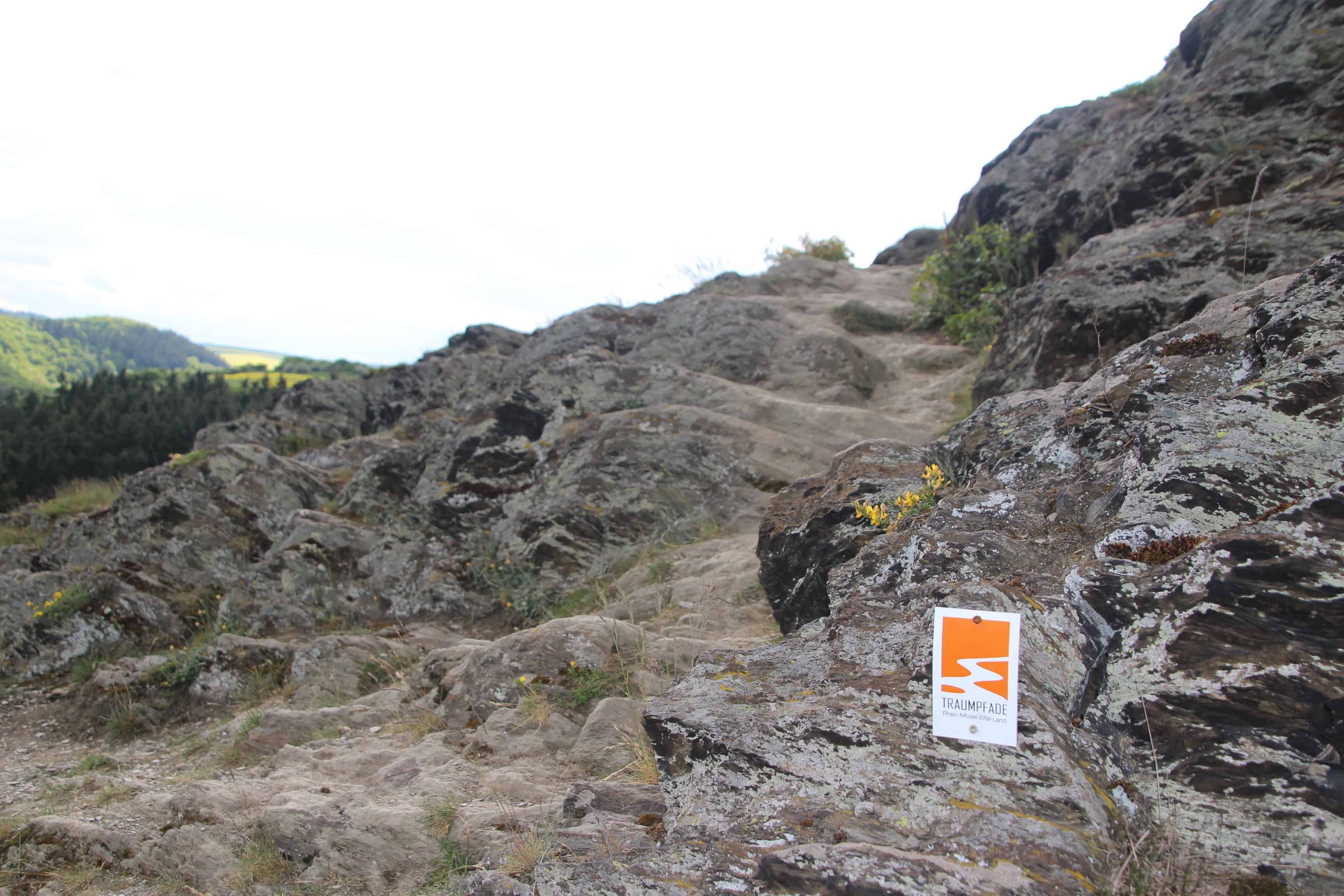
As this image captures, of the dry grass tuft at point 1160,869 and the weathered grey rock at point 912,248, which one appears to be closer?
the dry grass tuft at point 1160,869

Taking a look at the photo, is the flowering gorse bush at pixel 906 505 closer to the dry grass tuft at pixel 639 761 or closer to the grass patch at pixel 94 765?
the dry grass tuft at pixel 639 761

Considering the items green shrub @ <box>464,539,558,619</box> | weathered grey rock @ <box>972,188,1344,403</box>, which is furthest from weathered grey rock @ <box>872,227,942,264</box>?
green shrub @ <box>464,539,558,619</box>

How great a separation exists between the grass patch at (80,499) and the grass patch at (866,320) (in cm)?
1630

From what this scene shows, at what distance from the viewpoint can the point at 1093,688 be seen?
8.80 ft

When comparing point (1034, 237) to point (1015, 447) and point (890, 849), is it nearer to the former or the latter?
point (1015, 447)

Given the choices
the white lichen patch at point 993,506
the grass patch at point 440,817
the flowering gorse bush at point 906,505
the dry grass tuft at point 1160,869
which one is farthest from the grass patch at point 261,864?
the white lichen patch at point 993,506

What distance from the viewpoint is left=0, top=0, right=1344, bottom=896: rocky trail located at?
7.91 ft

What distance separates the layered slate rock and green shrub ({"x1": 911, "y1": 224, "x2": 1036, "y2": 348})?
866cm

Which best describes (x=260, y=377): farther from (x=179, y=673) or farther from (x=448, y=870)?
(x=448, y=870)

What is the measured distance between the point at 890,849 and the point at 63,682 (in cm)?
996

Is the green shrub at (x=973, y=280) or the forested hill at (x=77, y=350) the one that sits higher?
the forested hill at (x=77, y=350)

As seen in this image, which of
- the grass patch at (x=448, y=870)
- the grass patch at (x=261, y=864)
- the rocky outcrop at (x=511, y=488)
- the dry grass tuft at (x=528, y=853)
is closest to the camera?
the dry grass tuft at (x=528, y=853)

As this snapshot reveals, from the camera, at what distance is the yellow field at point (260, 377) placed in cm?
5684

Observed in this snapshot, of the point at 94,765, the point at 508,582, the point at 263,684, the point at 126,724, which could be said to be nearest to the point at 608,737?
the point at 508,582
